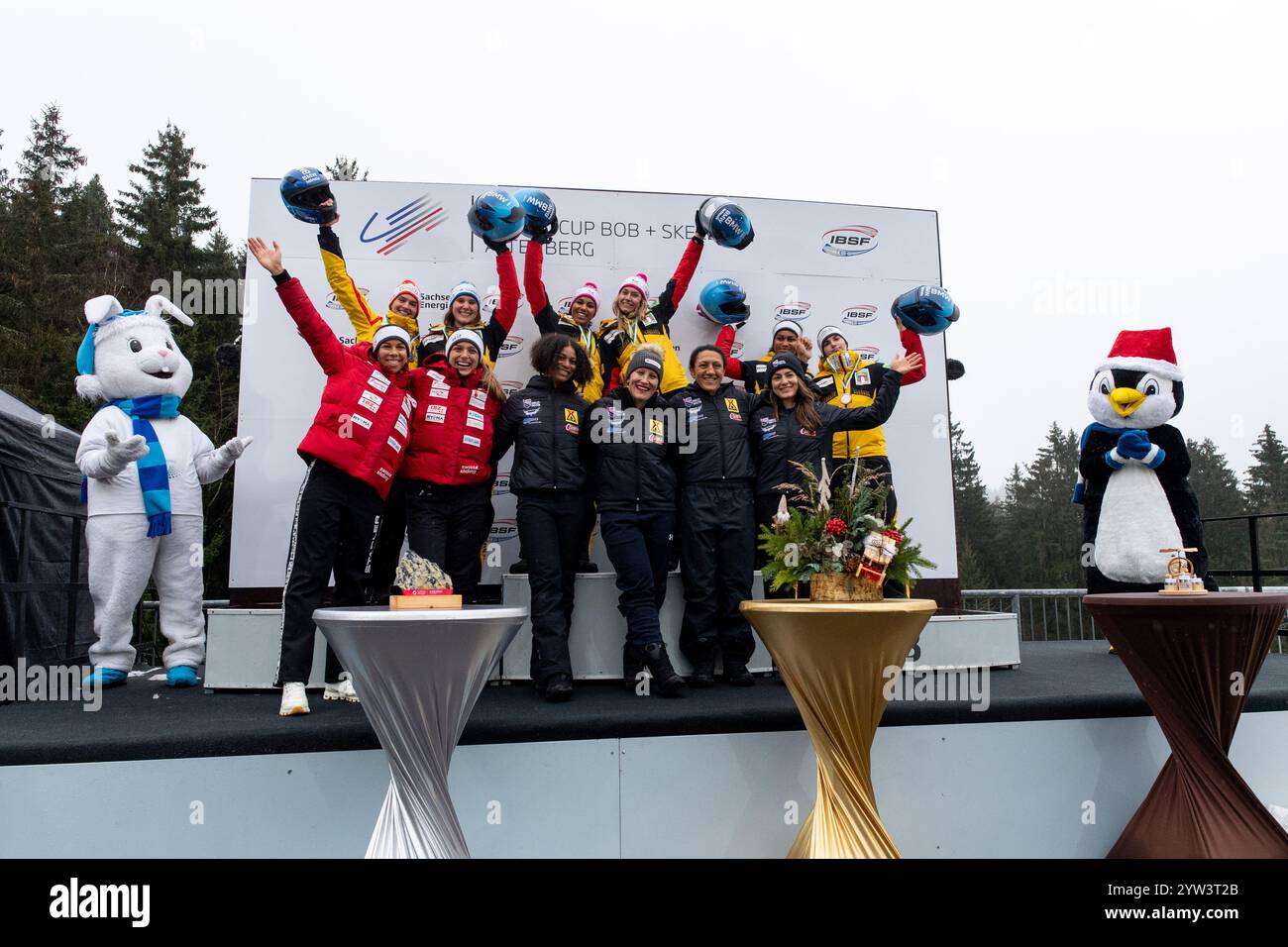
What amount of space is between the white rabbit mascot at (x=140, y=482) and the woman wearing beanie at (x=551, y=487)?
62.0 inches

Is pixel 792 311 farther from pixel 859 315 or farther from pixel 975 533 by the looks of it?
pixel 975 533

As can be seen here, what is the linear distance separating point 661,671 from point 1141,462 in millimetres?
2771

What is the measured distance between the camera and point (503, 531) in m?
4.71

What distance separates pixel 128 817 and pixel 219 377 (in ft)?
56.5

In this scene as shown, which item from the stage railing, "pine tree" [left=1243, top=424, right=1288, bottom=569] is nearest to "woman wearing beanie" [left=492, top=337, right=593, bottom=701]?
the stage railing

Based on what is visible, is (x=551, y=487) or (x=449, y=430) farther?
(x=449, y=430)

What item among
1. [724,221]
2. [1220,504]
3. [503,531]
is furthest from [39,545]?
[1220,504]

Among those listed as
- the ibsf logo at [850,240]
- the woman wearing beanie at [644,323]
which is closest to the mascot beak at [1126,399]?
the ibsf logo at [850,240]

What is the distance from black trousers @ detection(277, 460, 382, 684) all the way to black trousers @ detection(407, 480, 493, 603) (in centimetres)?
20

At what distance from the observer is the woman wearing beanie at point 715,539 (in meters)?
3.54

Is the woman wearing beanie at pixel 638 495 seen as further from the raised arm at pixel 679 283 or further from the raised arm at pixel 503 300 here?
the raised arm at pixel 679 283

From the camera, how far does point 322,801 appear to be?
100 inches
